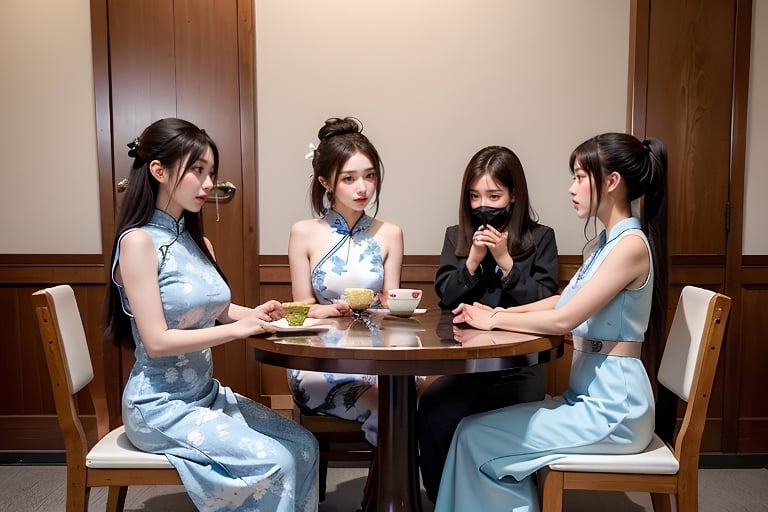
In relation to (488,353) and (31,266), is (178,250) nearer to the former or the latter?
(488,353)

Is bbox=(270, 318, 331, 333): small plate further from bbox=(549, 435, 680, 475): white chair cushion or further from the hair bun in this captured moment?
the hair bun

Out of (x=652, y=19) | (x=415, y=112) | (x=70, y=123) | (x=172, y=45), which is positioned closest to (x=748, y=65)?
(x=652, y=19)

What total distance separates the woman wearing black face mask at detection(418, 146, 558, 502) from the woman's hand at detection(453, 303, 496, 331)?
0.39 m

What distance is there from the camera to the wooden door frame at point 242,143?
2969 mm

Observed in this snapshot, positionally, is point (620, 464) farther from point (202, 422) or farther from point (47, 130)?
point (47, 130)

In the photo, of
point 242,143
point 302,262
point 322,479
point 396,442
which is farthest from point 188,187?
point 322,479

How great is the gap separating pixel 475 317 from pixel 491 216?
651 millimetres

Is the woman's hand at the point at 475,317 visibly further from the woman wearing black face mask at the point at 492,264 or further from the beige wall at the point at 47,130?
the beige wall at the point at 47,130

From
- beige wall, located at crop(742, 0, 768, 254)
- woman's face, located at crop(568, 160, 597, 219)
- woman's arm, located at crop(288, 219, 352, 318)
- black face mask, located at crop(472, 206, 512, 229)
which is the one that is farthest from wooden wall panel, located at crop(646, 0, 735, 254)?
woman's arm, located at crop(288, 219, 352, 318)

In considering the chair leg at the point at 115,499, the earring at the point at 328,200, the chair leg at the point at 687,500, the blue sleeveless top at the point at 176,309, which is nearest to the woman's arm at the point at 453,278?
the earring at the point at 328,200

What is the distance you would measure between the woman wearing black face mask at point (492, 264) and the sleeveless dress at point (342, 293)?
198mm

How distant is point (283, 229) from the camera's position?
10.1 ft

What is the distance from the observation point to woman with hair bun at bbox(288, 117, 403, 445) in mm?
2291

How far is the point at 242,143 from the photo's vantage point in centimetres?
301
